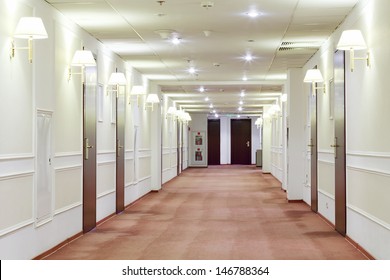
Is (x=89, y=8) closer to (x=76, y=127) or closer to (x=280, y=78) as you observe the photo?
(x=76, y=127)

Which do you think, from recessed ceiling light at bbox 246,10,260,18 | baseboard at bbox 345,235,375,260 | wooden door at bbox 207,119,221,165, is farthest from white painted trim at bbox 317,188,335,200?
wooden door at bbox 207,119,221,165

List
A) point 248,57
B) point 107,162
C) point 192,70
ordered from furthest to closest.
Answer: point 192,70 → point 248,57 → point 107,162

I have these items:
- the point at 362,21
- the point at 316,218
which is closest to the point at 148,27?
the point at 362,21

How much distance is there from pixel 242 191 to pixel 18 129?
37.8 ft

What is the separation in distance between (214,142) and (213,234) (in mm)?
30004

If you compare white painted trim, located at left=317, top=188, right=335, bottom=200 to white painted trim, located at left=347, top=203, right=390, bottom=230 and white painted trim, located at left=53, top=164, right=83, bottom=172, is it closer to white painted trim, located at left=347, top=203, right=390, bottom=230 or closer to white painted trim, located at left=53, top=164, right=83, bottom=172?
white painted trim, located at left=347, top=203, right=390, bottom=230

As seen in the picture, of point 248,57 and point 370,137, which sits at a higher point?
point 248,57

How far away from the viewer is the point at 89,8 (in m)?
8.14

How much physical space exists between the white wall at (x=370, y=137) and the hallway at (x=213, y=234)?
1.67 feet

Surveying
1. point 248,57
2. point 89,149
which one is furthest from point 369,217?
point 248,57

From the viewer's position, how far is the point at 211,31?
9891 mm

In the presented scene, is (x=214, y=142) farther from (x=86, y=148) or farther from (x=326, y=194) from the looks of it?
(x=86, y=148)

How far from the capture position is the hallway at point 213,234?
767cm

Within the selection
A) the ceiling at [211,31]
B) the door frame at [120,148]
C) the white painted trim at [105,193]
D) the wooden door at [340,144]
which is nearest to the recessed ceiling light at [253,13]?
the ceiling at [211,31]
